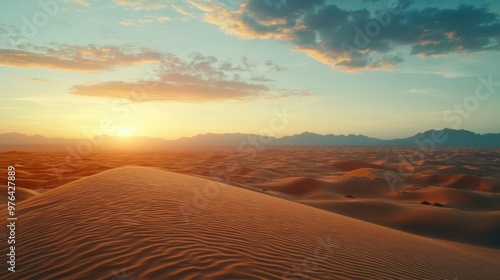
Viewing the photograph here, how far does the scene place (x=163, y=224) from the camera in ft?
16.9

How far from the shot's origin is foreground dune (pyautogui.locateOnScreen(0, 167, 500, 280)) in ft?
12.0

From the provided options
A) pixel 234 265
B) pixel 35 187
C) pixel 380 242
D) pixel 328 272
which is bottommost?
pixel 35 187

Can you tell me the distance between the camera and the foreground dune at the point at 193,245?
12.0 feet

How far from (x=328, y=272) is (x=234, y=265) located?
1.48 meters

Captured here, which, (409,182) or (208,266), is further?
(409,182)

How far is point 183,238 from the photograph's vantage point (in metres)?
4.53

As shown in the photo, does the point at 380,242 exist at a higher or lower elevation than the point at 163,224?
lower

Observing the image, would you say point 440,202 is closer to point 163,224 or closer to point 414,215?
point 414,215

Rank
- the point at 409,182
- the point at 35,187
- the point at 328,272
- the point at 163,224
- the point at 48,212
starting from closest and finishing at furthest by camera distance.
A: the point at 328,272 < the point at 163,224 < the point at 48,212 < the point at 35,187 < the point at 409,182

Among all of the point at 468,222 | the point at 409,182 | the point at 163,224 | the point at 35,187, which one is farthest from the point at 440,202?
the point at 35,187

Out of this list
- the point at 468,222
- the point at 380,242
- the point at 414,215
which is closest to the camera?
the point at 380,242

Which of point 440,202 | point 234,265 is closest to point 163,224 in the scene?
point 234,265

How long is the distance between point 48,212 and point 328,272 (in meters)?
5.65

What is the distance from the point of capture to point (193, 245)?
4.29 meters
